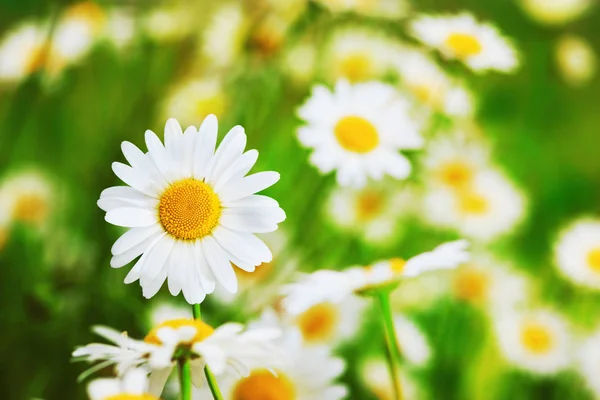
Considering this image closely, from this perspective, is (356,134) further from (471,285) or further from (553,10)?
(553,10)

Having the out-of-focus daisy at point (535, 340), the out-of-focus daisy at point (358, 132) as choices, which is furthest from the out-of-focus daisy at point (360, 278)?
the out-of-focus daisy at point (535, 340)

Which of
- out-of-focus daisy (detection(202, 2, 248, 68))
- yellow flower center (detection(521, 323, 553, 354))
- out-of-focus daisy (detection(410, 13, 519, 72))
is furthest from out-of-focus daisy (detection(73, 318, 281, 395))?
out-of-focus daisy (detection(202, 2, 248, 68))

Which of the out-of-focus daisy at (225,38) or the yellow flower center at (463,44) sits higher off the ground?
the out-of-focus daisy at (225,38)

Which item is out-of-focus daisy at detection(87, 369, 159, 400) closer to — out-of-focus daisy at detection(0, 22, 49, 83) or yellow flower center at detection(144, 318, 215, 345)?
yellow flower center at detection(144, 318, 215, 345)

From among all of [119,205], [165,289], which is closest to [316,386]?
[119,205]

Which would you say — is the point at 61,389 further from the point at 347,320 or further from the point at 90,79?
the point at 90,79

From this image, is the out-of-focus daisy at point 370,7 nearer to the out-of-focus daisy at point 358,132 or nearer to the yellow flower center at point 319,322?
the out-of-focus daisy at point 358,132
